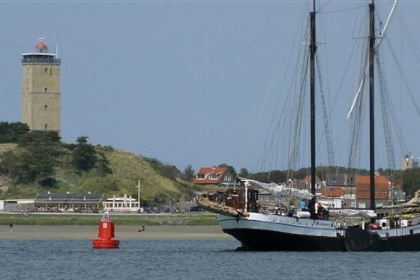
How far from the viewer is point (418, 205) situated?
268ft

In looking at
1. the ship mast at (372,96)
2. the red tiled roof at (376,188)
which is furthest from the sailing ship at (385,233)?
the red tiled roof at (376,188)

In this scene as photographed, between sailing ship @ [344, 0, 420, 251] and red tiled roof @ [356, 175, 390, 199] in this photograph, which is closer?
sailing ship @ [344, 0, 420, 251]

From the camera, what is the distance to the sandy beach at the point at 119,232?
95.9 metres

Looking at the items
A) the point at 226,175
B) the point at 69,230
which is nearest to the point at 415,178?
the point at 226,175

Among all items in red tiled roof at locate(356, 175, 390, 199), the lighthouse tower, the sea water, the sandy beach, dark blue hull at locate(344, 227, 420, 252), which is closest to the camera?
the sea water

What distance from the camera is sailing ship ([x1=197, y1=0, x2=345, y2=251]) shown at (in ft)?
243

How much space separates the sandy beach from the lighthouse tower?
62.3 meters

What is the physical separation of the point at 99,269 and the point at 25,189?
8927 cm

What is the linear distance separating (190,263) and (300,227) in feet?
28.2

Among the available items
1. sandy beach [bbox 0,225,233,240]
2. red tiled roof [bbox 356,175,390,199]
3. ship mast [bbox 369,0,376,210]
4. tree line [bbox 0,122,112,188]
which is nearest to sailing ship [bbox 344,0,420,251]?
ship mast [bbox 369,0,376,210]

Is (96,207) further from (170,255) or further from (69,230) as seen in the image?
(170,255)

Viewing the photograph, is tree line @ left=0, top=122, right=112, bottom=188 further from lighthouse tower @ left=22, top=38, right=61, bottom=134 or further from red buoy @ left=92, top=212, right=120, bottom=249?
red buoy @ left=92, top=212, right=120, bottom=249

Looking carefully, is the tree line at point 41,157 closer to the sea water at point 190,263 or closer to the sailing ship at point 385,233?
the sea water at point 190,263

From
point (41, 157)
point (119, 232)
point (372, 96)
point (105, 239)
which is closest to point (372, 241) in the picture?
point (372, 96)
